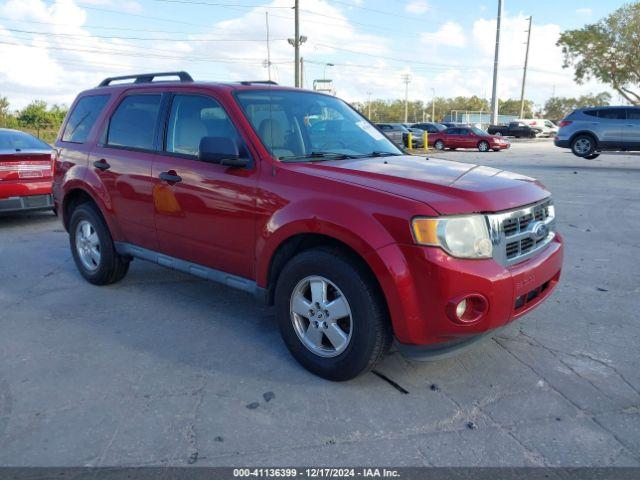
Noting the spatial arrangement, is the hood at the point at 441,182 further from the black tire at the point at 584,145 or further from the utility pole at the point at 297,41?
the utility pole at the point at 297,41

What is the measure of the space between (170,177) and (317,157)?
1178 millimetres

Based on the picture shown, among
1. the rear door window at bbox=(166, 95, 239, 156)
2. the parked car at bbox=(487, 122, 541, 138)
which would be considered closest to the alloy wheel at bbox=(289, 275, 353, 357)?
the rear door window at bbox=(166, 95, 239, 156)

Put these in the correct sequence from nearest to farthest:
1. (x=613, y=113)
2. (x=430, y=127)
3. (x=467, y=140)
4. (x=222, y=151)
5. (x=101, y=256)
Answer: (x=222, y=151) < (x=101, y=256) < (x=613, y=113) < (x=467, y=140) < (x=430, y=127)

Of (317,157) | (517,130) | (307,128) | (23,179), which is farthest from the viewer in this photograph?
(517,130)

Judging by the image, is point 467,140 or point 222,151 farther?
point 467,140

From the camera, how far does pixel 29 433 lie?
9.48 ft

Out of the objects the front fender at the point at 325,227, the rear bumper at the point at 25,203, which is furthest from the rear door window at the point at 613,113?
the front fender at the point at 325,227

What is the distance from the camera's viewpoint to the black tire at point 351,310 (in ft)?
10.3

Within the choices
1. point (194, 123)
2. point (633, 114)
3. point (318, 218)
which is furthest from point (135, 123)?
point (633, 114)

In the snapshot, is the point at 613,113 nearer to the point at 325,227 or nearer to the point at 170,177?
the point at 170,177

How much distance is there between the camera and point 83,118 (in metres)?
5.46

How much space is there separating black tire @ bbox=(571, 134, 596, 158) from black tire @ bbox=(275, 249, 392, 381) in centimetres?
1770

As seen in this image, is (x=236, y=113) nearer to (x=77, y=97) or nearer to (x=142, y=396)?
(x=142, y=396)

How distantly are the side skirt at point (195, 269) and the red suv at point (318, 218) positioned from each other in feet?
0.05
